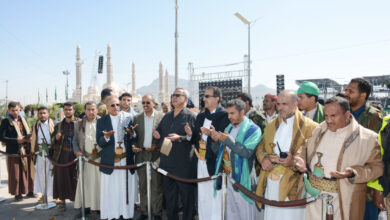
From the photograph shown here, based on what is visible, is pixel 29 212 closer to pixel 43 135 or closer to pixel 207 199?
pixel 43 135

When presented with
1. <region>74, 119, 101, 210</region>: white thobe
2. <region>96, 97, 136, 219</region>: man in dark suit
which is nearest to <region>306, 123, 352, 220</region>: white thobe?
<region>96, 97, 136, 219</region>: man in dark suit

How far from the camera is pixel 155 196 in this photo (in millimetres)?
4449

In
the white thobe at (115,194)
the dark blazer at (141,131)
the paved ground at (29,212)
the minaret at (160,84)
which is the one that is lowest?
the paved ground at (29,212)

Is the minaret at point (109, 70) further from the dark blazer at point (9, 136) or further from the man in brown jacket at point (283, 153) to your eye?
the man in brown jacket at point (283, 153)

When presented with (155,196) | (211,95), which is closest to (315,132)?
(211,95)

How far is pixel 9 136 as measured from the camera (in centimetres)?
575

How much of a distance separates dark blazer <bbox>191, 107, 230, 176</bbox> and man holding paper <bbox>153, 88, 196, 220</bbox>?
4.5 inches

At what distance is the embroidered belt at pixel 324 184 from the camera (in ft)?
8.68

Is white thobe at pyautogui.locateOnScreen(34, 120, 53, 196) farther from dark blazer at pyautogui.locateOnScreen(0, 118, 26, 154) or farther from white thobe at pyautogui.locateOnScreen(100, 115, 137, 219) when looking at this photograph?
white thobe at pyautogui.locateOnScreen(100, 115, 137, 219)

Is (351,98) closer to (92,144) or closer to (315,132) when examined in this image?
(315,132)

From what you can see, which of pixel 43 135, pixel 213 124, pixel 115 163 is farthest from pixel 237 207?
pixel 43 135

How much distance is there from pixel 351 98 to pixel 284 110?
1029 millimetres

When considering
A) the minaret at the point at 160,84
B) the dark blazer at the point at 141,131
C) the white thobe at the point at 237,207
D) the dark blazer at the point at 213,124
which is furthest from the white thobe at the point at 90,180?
the minaret at the point at 160,84

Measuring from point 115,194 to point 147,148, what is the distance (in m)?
0.89
